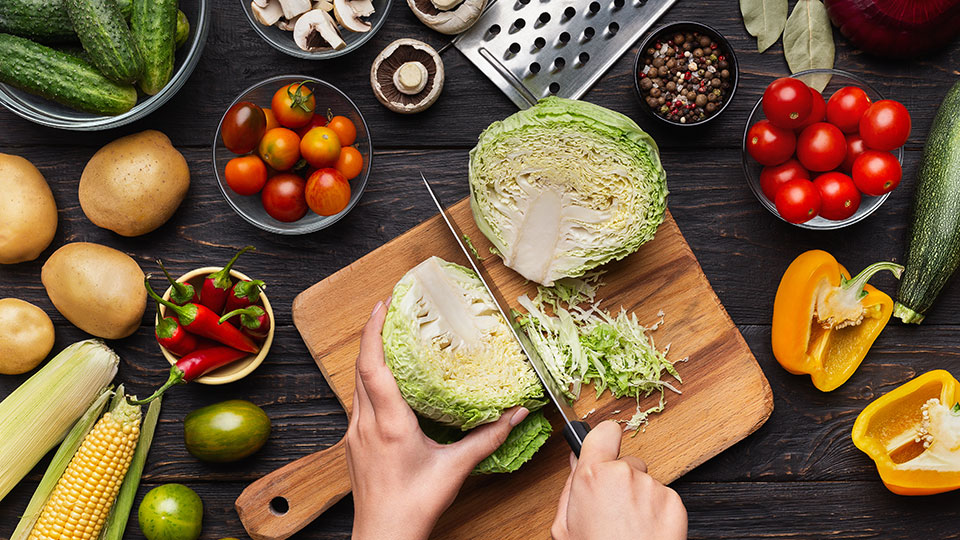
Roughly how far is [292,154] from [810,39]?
1768 mm

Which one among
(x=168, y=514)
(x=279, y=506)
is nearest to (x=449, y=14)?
(x=279, y=506)

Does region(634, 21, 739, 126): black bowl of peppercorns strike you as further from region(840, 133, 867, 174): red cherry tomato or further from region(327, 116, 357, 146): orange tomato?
region(327, 116, 357, 146): orange tomato

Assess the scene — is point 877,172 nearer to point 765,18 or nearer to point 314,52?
point 765,18

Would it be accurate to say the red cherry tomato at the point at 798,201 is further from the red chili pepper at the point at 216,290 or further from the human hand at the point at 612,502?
the red chili pepper at the point at 216,290

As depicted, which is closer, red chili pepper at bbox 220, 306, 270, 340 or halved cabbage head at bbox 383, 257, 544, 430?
halved cabbage head at bbox 383, 257, 544, 430

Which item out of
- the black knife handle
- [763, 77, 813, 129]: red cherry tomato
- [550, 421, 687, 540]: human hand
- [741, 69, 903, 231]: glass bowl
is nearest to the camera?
[550, 421, 687, 540]: human hand

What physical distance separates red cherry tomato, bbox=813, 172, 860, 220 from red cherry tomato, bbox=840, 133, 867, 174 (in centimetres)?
9

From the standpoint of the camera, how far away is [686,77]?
226 cm

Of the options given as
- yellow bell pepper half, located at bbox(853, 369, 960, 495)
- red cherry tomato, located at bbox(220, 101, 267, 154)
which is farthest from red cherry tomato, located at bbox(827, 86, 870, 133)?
red cherry tomato, located at bbox(220, 101, 267, 154)

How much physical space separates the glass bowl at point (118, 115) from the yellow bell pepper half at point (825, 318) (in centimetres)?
209

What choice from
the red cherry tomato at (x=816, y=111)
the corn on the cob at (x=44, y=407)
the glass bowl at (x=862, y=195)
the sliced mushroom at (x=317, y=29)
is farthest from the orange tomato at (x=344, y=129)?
the red cherry tomato at (x=816, y=111)

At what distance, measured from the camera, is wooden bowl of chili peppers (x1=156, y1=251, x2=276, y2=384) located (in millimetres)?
2158

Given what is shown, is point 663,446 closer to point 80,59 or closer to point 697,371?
point 697,371

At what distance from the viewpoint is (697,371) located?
2.28 metres
